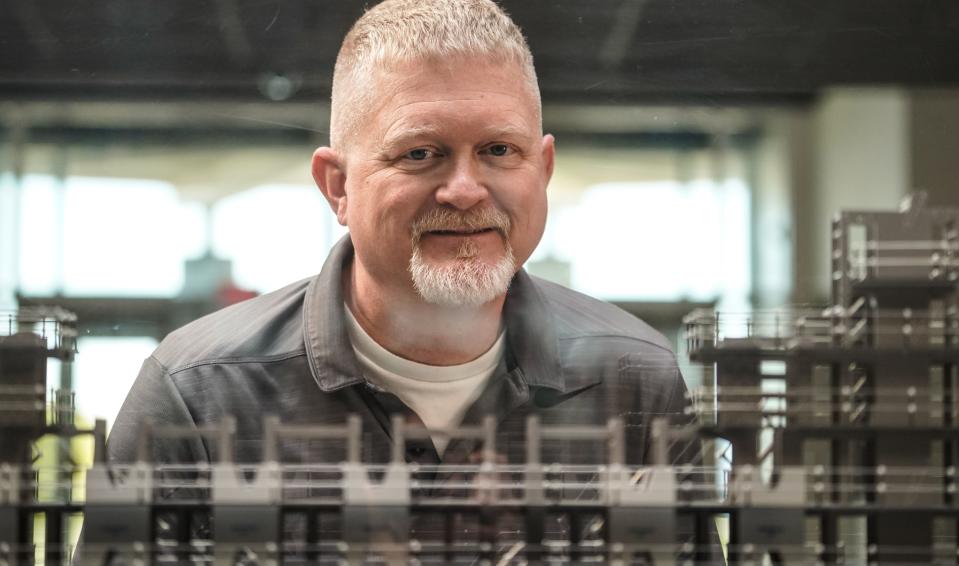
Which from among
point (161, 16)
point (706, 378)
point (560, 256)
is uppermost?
point (161, 16)

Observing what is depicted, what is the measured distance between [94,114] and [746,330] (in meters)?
1.05

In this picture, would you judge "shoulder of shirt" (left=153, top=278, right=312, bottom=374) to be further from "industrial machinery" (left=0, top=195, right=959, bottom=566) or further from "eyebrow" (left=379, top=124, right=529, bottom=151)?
"eyebrow" (left=379, top=124, right=529, bottom=151)

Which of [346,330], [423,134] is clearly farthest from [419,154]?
[346,330]

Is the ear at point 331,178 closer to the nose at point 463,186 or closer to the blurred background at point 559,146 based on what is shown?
the blurred background at point 559,146

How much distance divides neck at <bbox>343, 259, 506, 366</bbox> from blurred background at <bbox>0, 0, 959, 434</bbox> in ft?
0.33

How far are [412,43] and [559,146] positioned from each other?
11.1 inches

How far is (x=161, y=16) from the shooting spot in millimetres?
1858

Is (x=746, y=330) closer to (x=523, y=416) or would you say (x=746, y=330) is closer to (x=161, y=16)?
(x=523, y=416)

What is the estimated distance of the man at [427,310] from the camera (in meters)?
1.72

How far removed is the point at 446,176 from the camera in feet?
5.62

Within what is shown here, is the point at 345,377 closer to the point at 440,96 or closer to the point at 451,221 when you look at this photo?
the point at 451,221

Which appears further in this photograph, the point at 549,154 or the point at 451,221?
the point at 549,154

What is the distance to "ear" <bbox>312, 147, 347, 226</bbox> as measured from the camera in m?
1.81

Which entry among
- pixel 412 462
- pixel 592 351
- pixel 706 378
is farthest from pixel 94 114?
pixel 706 378
